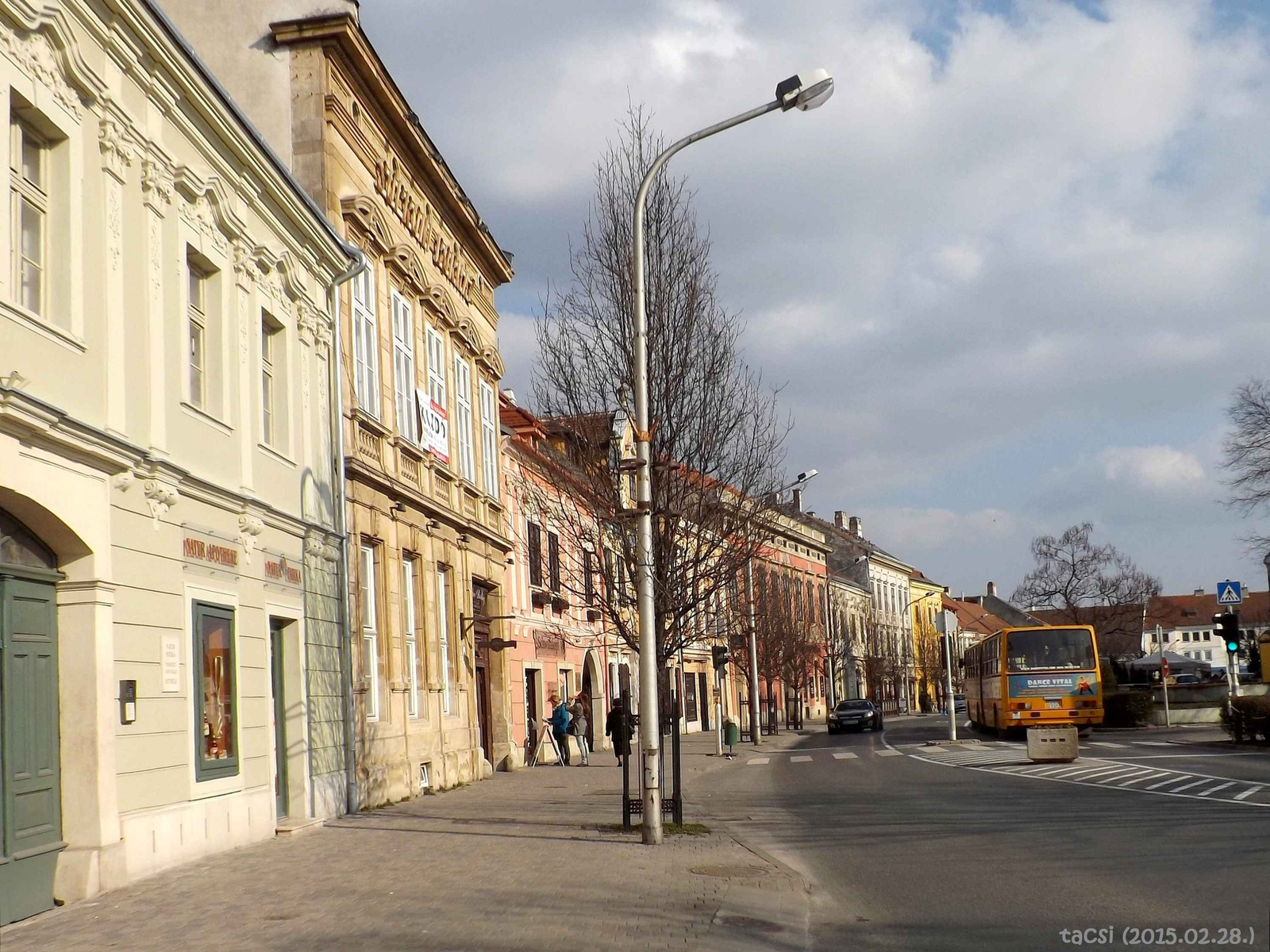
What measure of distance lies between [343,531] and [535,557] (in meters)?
17.5

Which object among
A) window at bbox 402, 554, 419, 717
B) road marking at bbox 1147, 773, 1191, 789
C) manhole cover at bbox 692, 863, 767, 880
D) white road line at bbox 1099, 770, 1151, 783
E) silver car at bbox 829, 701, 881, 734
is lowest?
silver car at bbox 829, 701, 881, 734

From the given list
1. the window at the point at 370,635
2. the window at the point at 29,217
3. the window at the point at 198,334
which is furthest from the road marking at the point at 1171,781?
the window at the point at 29,217

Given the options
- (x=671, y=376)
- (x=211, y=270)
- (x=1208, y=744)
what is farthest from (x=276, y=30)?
(x=1208, y=744)

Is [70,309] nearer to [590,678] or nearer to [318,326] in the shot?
[318,326]

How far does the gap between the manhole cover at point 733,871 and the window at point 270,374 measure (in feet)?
27.1

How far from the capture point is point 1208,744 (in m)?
30.6

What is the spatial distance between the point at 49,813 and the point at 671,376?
31.3ft

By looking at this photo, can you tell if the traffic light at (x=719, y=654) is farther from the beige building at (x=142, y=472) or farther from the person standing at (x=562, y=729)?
the beige building at (x=142, y=472)

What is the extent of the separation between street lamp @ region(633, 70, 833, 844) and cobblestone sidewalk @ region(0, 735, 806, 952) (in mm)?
691

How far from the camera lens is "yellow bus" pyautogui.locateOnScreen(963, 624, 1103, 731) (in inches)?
1436

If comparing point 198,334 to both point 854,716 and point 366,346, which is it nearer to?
point 366,346

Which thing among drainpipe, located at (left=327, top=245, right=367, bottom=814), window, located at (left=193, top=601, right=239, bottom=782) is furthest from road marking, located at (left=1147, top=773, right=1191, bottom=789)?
window, located at (left=193, top=601, right=239, bottom=782)

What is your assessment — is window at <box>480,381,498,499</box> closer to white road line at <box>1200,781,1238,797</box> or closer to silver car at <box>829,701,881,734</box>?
white road line at <box>1200,781,1238,797</box>

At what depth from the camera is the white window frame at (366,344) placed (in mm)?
21297
